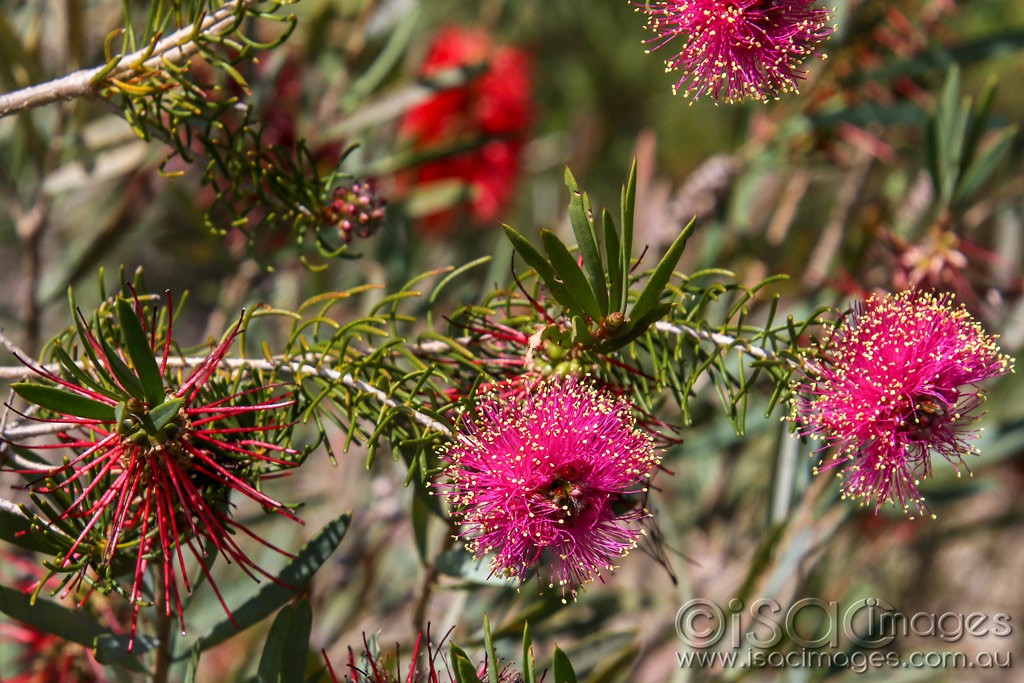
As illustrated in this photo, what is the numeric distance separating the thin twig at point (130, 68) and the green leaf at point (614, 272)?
0.93 feet

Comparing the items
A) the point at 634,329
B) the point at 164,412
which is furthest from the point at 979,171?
the point at 164,412

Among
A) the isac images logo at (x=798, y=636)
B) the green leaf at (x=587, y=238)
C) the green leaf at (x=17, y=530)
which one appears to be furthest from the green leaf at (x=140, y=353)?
the isac images logo at (x=798, y=636)

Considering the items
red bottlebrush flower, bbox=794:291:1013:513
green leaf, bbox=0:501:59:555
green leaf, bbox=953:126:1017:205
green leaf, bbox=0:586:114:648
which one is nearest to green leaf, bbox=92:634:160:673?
green leaf, bbox=0:586:114:648

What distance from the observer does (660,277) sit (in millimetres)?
523

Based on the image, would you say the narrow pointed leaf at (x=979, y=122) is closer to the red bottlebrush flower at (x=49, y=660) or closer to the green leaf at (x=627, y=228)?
the green leaf at (x=627, y=228)

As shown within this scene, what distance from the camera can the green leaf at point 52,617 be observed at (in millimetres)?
627

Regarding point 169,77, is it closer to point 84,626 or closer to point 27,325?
point 84,626

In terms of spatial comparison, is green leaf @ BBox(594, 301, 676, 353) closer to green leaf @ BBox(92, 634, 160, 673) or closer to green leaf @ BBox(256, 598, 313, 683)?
green leaf @ BBox(256, 598, 313, 683)

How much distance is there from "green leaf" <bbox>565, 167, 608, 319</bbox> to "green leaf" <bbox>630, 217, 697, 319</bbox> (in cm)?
3

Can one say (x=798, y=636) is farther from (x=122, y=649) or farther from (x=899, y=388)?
(x=122, y=649)

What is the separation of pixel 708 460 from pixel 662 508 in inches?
10.0

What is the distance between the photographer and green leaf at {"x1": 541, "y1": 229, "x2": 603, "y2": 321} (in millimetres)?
517

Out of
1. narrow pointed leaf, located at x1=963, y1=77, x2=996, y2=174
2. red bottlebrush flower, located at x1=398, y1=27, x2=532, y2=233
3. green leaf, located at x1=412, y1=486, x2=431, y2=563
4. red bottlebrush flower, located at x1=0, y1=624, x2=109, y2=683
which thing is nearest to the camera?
green leaf, located at x1=412, y1=486, x2=431, y2=563

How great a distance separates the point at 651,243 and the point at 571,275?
0.95 meters
